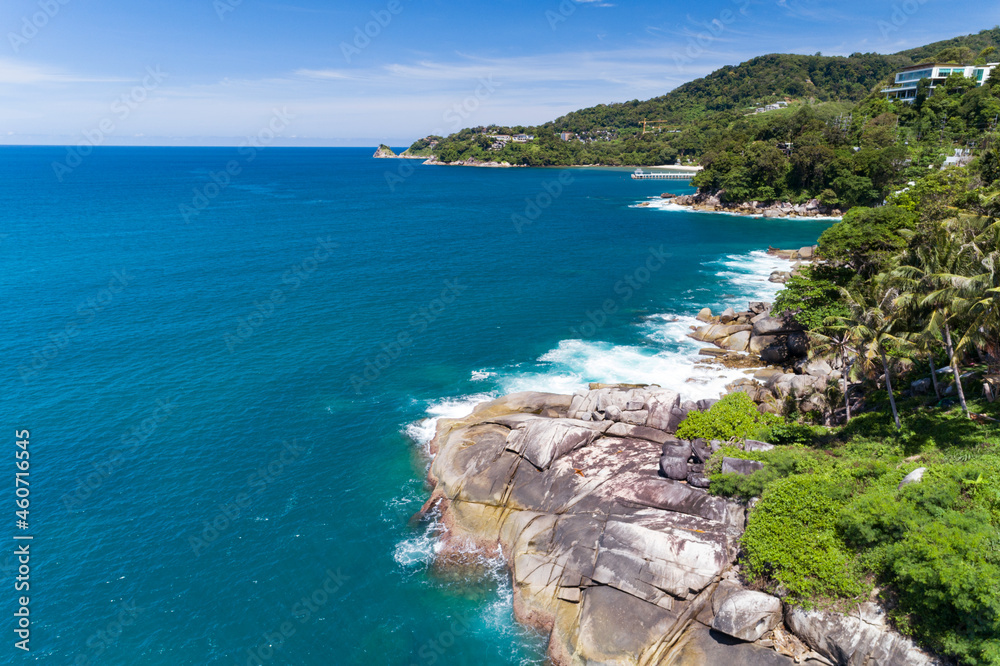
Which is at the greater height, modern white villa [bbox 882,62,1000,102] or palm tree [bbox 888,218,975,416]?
modern white villa [bbox 882,62,1000,102]

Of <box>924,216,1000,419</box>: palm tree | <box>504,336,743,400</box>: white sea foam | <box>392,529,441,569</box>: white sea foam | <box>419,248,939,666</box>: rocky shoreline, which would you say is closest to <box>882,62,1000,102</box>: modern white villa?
<box>504,336,743,400</box>: white sea foam

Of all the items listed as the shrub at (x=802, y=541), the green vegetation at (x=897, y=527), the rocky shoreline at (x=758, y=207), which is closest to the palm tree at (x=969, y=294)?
the green vegetation at (x=897, y=527)

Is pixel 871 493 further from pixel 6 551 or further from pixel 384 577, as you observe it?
pixel 6 551

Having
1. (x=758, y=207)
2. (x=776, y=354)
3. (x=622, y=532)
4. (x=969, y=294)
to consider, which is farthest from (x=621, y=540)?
(x=758, y=207)

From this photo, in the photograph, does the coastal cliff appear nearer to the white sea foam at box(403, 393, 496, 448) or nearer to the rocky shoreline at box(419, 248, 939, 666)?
the rocky shoreline at box(419, 248, 939, 666)

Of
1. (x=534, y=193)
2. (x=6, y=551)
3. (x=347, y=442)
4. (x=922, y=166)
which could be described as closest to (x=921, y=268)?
(x=347, y=442)

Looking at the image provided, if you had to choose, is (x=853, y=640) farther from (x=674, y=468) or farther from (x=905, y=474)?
(x=674, y=468)
